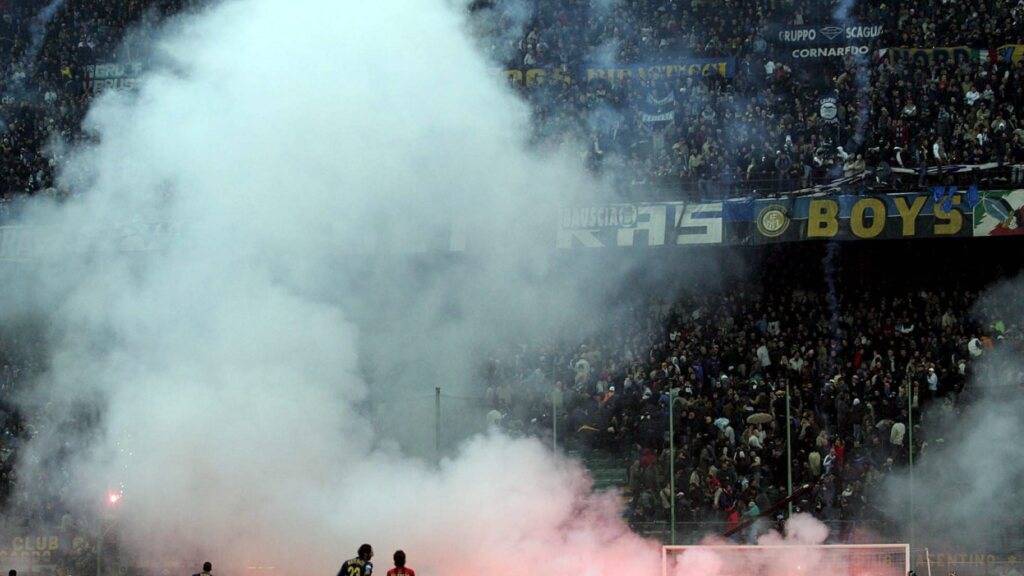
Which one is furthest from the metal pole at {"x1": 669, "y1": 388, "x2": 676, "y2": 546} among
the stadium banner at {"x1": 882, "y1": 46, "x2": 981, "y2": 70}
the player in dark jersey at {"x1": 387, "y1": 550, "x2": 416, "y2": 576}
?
the stadium banner at {"x1": 882, "y1": 46, "x2": 981, "y2": 70}

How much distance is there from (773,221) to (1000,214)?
11.6 feet

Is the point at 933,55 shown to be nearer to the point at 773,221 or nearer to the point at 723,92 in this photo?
the point at 723,92

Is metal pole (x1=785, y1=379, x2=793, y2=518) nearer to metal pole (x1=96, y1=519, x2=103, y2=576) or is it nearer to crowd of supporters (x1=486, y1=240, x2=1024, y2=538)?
crowd of supporters (x1=486, y1=240, x2=1024, y2=538)

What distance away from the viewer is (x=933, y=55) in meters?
25.2

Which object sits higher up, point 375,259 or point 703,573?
point 375,259

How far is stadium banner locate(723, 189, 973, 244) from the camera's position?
853 inches

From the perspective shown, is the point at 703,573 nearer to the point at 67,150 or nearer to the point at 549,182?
the point at 549,182

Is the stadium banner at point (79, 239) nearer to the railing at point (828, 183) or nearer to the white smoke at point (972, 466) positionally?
the railing at point (828, 183)

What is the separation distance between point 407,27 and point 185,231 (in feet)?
13.5

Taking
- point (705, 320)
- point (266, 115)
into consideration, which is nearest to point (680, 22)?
point (705, 320)

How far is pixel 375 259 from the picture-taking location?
19125 millimetres

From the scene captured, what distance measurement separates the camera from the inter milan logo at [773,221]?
22219 mm

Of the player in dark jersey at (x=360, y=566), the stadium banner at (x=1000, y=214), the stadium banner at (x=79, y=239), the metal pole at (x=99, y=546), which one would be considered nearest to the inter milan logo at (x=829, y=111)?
the stadium banner at (x=1000, y=214)

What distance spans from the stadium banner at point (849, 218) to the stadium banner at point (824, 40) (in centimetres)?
498
